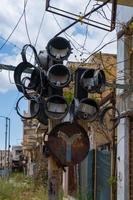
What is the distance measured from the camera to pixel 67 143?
27.1 ft

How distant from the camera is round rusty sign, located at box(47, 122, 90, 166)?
815cm

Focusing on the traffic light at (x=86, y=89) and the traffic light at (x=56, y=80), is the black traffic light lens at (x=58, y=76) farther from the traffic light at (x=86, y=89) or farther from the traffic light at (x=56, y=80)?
the traffic light at (x=86, y=89)

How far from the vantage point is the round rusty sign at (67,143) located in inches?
321

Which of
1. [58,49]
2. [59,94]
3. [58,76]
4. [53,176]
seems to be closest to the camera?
[53,176]

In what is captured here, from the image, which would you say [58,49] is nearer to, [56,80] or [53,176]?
[56,80]

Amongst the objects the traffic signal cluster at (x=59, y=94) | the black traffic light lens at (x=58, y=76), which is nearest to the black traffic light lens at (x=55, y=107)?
the traffic signal cluster at (x=59, y=94)

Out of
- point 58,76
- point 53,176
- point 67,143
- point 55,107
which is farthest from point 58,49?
point 53,176

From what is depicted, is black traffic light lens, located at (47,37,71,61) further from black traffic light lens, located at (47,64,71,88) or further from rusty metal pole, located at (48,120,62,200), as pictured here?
rusty metal pole, located at (48,120,62,200)

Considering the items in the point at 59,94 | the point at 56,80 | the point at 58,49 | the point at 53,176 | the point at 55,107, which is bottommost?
the point at 53,176

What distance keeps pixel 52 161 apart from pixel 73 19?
258cm

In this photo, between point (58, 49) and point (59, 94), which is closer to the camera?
point (59, 94)

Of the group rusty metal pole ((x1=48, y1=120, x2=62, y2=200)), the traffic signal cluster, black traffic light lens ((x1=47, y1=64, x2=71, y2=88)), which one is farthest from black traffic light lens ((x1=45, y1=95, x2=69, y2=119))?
rusty metal pole ((x1=48, y1=120, x2=62, y2=200))

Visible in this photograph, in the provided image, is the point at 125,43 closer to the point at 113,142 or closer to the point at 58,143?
the point at 113,142

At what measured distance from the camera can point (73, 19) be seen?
30.8ft
